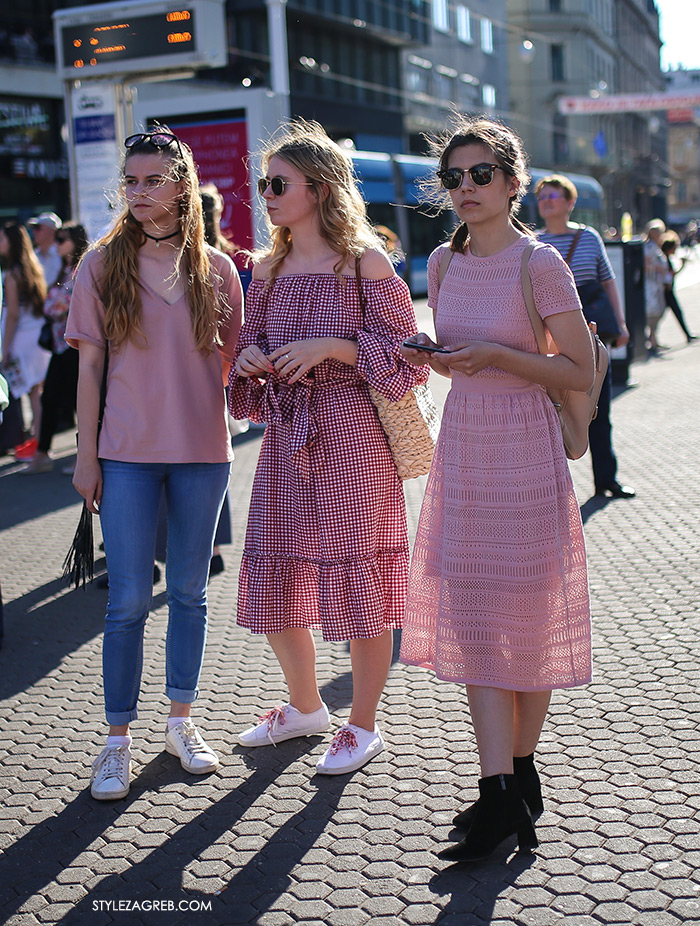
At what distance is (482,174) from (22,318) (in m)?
7.98

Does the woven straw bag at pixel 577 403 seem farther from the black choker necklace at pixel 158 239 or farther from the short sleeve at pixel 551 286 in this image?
the black choker necklace at pixel 158 239

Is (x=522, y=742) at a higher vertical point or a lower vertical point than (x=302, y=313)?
lower

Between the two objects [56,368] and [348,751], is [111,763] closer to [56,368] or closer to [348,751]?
Result: [348,751]

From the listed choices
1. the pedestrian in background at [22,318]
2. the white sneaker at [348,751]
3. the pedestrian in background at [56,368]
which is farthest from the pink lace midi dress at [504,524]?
the pedestrian in background at [22,318]

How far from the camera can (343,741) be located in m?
3.88

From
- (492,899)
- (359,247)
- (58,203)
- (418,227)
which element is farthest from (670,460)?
(58,203)

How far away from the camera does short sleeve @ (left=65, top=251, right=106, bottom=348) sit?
367 centimetres

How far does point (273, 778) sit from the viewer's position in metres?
3.85

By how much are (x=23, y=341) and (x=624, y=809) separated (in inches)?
320

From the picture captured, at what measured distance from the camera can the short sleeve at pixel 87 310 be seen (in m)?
3.67

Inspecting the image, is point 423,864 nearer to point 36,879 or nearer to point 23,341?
point 36,879

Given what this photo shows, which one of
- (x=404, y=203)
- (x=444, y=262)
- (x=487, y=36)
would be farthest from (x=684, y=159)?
(x=444, y=262)

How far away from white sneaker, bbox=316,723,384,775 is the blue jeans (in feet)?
1.72

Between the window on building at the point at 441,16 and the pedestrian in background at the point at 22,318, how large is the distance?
4565 centimetres
